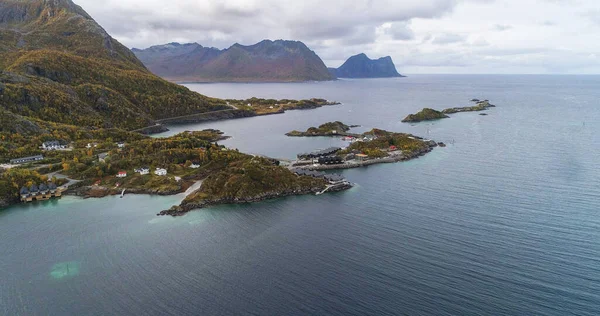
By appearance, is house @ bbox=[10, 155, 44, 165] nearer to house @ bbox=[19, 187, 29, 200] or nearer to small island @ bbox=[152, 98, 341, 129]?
house @ bbox=[19, 187, 29, 200]

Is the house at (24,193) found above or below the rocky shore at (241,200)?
above

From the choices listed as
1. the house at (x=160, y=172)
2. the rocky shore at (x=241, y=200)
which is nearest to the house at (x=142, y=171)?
the house at (x=160, y=172)

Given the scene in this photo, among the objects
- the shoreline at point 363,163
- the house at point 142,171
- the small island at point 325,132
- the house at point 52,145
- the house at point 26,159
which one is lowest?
the shoreline at point 363,163

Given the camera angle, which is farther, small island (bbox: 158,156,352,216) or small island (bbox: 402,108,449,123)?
small island (bbox: 402,108,449,123)

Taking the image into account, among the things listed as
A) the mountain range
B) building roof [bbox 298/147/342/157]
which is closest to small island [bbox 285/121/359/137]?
building roof [bbox 298/147/342/157]

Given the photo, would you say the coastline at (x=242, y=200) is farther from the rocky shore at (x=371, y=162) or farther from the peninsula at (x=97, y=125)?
the rocky shore at (x=371, y=162)

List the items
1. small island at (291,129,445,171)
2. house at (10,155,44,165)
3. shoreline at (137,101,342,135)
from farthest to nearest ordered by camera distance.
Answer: shoreline at (137,101,342,135) < small island at (291,129,445,171) < house at (10,155,44,165)

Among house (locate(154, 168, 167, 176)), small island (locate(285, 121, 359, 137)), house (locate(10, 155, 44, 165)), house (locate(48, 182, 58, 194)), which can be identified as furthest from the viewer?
small island (locate(285, 121, 359, 137))
